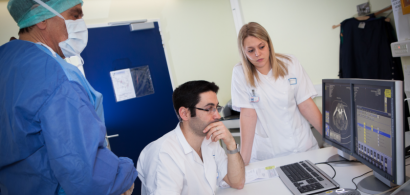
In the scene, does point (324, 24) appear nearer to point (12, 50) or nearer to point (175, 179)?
point (175, 179)

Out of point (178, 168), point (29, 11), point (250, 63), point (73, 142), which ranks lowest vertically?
point (178, 168)

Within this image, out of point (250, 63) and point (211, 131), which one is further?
point (250, 63)

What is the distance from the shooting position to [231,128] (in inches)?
128

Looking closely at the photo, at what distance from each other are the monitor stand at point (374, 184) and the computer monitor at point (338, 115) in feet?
0.44

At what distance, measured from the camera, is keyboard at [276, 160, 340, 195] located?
1172 mm

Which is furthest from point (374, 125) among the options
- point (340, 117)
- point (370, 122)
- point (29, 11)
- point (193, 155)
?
point (29, 11)

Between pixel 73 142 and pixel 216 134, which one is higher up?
pixel 73 142

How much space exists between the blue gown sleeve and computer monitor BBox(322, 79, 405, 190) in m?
1.02

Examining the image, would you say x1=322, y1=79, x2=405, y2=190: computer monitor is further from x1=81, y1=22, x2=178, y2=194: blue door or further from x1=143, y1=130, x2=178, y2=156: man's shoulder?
x1=81, y1=22, x2=178, y2=194: blue door

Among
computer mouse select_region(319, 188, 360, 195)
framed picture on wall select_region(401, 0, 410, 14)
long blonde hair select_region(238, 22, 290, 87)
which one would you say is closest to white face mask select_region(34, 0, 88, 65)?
long blonde hair select_region(238, 22, 290, 87)

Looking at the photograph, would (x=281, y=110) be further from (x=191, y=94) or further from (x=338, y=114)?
(x=191, y=94)

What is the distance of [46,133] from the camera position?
0.87m

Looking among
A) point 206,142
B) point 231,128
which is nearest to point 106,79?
point 231,128

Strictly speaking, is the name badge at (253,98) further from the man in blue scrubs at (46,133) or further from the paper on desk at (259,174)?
the man in blue scrubs at (46,133)
